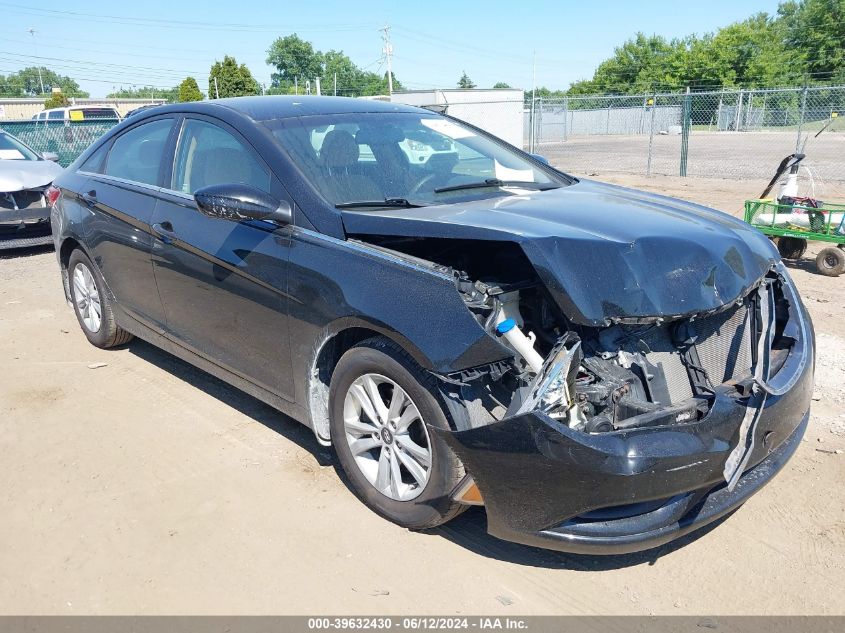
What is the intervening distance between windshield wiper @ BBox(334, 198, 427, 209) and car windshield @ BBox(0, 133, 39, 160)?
8.97 meters

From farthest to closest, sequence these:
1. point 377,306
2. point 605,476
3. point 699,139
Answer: point 699,139
point 377,306
point 605,476

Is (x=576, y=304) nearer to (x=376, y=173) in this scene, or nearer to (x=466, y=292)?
(x=466, y=292)

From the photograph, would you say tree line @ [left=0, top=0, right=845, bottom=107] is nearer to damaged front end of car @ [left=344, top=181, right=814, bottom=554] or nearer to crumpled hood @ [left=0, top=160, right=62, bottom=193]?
crumpled hood @ [left=0, top=160, right=62, bottom=193]

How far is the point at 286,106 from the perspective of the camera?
4.04 metres

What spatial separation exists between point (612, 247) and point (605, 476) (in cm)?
87

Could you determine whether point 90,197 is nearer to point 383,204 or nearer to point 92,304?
point 92,304

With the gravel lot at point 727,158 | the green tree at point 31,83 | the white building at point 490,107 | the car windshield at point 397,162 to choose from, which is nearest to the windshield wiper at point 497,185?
the car windshield at point 397,162

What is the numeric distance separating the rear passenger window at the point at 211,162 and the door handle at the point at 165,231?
22cm

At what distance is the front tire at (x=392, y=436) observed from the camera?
9.21ft

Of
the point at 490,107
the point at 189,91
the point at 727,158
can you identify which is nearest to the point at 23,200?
the point at 490,107

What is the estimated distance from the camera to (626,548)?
254 cm

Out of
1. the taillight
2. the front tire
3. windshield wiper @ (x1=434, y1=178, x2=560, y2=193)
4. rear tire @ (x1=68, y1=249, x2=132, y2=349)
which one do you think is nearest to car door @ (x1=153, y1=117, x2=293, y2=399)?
the front tire

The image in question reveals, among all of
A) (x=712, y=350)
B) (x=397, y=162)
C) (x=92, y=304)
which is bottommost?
(x=92, y=304)

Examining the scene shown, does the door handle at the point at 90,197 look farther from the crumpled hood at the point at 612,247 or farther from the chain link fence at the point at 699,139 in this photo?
the chain link fence at the point at 699,139
